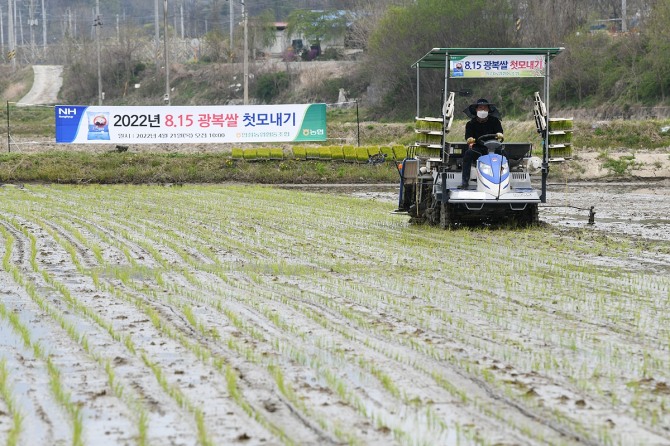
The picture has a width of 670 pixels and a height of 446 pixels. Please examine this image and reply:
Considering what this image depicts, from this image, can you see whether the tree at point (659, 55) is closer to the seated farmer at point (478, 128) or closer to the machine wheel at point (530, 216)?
the machine wheel at point (530, 216)

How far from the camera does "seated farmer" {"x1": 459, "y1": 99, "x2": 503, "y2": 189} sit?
1777 cm

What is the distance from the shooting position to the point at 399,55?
69.1 meters

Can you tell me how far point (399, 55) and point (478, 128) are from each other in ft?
170

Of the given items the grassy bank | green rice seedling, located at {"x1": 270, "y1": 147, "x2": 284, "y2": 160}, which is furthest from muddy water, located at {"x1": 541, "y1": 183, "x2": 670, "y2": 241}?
green rice seedling, located at {"x1": 270, "y1": 147, "x2": 284, "y2": 160}

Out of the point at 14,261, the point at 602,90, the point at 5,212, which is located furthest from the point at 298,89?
the point at 14,261

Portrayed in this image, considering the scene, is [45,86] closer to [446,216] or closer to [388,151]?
[388,151]

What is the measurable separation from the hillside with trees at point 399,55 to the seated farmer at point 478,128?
2500 cm

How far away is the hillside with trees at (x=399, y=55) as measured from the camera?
5638cm

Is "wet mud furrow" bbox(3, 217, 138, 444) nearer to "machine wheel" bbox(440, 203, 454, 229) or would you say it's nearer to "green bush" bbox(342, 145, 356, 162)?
"machine wheel" bbox(440, 203, 454, 229)

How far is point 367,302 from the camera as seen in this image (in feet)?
34.0

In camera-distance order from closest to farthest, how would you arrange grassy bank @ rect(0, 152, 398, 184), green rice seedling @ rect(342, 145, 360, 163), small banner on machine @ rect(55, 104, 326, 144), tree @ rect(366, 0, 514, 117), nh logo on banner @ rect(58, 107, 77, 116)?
1. grassy bank @ rect(0, 152, 398, 184)
2. green rice seedling @ rect(342, 145, 360, 163)
3. nh logo on banner @ rect(58, 107, 77, 116)
4. small banner on machine @ rect(55, 104, 326, 144)
5. tree @ rect(366, 0, 514, 117)

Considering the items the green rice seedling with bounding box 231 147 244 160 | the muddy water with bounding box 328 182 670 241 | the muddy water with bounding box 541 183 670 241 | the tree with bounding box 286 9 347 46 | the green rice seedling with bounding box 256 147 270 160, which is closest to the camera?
the muddy water with bounding box 541 183 670 241

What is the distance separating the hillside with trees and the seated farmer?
82.0 feet

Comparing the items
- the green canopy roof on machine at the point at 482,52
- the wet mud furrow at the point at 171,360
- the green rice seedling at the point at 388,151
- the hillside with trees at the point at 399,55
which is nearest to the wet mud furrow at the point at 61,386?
the wet mud furrow at the point at 171,360
